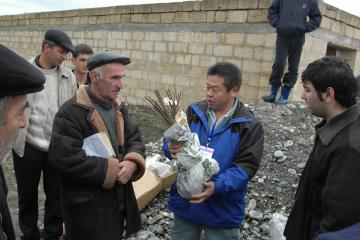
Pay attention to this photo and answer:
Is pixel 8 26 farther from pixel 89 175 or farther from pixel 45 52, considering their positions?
pixel 89 175

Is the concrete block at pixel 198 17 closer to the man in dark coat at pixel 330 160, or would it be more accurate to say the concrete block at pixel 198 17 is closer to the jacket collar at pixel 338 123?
the man in dark coat at pixel 330 160

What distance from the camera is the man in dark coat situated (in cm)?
157

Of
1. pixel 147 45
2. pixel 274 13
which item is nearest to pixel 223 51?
pixel 274 13

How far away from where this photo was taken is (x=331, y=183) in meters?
1.62

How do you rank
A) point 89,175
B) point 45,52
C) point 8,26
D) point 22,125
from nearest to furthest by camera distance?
point 22,125
point 89,175
point 45,52
point 8,26

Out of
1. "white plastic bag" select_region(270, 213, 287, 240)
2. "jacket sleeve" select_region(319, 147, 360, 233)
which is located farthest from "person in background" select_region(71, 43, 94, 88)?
"jacket sleeve" select_region(319, 147, 360, 233)

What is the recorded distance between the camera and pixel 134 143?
8.02 feet

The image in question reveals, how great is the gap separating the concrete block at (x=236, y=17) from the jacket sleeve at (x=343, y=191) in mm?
5859

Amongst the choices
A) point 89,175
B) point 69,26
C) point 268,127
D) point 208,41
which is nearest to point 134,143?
point 89,175

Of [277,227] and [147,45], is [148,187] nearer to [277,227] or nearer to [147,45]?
[277,227]

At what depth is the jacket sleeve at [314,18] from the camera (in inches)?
211

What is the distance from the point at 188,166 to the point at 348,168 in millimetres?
898

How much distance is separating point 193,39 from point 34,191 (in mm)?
5883

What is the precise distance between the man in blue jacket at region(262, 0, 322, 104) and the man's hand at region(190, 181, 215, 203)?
4.06 m
